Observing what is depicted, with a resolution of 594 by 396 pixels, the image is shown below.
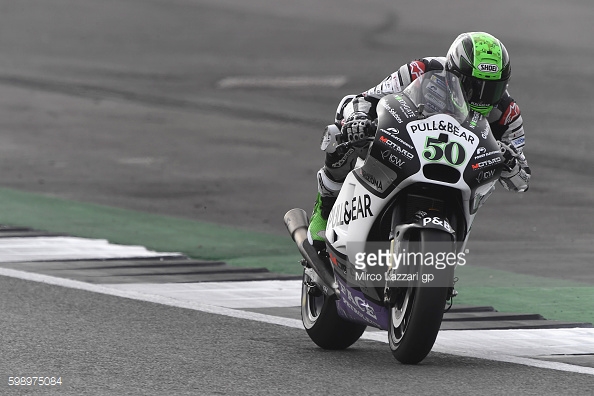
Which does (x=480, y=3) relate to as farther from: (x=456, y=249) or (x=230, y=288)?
(x=456, y=249)

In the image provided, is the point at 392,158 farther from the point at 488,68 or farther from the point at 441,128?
the point at 488,68

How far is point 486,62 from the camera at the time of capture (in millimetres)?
7609

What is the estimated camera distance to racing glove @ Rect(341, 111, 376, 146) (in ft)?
24.8

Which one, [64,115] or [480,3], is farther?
[480,3]

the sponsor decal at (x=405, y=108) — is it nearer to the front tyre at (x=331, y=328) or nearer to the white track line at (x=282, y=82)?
→ the front tyre at (x=331, y=328)

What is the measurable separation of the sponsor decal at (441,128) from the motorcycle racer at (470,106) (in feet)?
0.77

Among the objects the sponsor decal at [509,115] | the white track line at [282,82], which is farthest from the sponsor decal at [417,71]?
the white track line at [282,82]

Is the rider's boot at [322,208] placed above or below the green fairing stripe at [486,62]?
below

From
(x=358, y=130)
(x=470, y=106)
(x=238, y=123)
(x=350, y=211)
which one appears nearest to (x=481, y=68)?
(x=470, y=106)

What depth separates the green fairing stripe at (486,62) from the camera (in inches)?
299

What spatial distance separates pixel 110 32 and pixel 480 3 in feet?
23.0

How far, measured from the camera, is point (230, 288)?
10.3m

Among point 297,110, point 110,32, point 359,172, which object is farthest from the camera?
point 110,32

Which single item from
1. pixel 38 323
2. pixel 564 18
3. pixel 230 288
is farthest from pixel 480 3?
pixel 38 323
